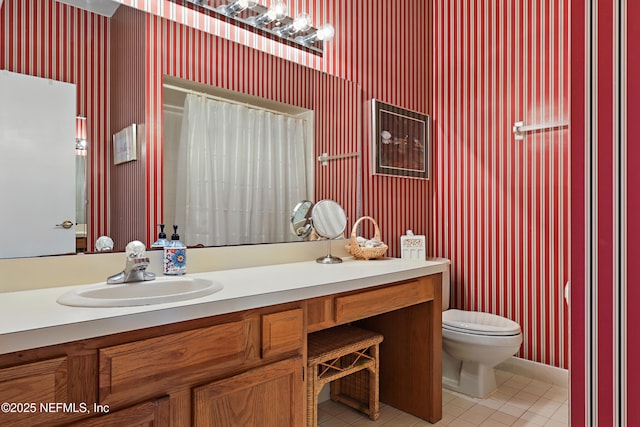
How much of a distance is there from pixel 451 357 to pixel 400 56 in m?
2.05

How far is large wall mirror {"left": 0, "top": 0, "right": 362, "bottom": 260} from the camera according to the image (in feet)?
4.65

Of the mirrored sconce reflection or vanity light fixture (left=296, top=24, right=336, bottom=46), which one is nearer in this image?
the mirrored sconce reflection

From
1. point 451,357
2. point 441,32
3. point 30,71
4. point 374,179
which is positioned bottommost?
point 451,357

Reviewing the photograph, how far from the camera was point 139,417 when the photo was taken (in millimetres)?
1033

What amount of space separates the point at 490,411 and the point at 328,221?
1.36 metres

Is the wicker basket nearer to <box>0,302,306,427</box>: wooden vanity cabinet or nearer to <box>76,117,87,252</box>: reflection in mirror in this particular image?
<box>0,302,306,427</box>: wooden vanity cabinet

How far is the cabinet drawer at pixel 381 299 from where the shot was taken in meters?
1.60

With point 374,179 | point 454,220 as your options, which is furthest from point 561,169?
point 374,179

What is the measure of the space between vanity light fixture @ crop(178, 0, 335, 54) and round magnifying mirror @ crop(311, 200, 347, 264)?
0.89m

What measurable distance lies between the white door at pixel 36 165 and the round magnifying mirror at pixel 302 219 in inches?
40.3

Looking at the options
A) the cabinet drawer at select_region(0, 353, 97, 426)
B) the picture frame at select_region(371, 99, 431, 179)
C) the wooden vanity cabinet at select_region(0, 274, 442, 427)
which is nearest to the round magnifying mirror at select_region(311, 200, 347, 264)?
the picture frame at select_region(371, 99, 431, 179)

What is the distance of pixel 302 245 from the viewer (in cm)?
216
